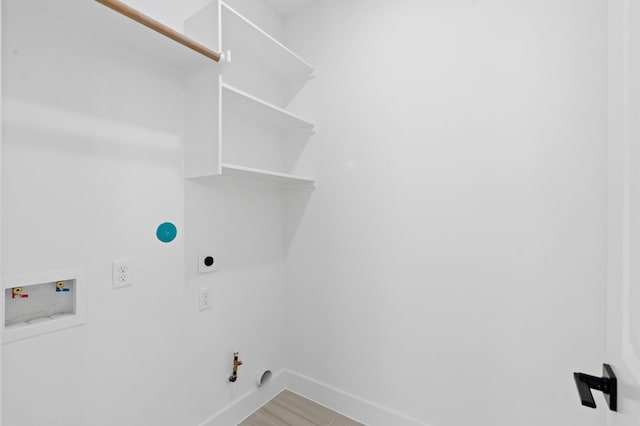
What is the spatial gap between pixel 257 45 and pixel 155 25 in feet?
2.31

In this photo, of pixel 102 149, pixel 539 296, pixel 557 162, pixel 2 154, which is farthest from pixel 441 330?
pixel 2 154

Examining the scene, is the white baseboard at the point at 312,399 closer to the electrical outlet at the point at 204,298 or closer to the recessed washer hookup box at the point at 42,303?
the electrical outlet at the point at 204,298

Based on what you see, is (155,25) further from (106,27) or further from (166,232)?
(166,232)

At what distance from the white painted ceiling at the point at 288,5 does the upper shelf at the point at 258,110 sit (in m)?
0.82

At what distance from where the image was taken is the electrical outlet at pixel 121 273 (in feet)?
3.88

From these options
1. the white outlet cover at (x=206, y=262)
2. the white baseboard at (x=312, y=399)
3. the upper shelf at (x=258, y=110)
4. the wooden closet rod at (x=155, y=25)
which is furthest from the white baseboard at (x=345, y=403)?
the wooden closet rod at (x=155, y=25)

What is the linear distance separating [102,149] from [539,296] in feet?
6.28

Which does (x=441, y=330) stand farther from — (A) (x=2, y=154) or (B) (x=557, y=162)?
(A) (x=2, y=154)

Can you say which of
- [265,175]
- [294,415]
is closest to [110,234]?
[265,175]

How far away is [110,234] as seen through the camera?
117cm

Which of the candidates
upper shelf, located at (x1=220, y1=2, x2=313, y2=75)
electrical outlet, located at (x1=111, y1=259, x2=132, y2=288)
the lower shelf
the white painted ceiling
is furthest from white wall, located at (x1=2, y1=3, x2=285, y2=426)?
the white painted ceiling

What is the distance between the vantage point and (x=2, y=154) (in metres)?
0.91

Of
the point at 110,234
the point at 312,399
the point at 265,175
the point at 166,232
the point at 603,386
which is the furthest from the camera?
the point at 312,399

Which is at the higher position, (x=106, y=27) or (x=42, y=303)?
(x=106, y=27)
